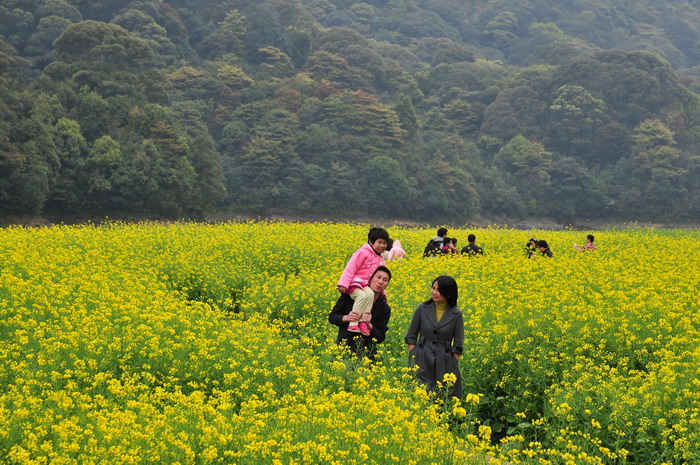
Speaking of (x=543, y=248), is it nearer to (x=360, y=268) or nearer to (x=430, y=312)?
(x=360, y=268)

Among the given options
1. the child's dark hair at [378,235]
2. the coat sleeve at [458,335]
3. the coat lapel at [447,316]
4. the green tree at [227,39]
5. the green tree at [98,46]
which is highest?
the green tree at [227,39]

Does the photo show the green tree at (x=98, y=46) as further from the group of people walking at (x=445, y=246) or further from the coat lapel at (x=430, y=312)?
the coat lapel at (x=430, y=312)

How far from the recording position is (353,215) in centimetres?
5450

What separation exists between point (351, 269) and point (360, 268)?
198 mm

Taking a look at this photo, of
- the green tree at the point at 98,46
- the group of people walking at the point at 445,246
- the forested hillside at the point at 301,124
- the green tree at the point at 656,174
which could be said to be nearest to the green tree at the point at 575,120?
the forested hillside at the point at 301,124

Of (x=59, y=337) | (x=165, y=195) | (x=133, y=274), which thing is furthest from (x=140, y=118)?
(x=59, y=337)

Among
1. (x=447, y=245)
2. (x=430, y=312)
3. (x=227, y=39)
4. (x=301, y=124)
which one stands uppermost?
(x=227, y=39)

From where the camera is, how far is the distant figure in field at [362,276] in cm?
784

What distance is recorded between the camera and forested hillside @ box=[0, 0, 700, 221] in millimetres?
37969

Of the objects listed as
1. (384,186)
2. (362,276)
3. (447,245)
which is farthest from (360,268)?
(384,186)

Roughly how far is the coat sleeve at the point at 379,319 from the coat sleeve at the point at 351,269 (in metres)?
0.47

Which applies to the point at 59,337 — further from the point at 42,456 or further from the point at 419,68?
the point at 419,68

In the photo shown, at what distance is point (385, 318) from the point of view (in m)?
8.14

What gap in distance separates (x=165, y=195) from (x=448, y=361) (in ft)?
114
